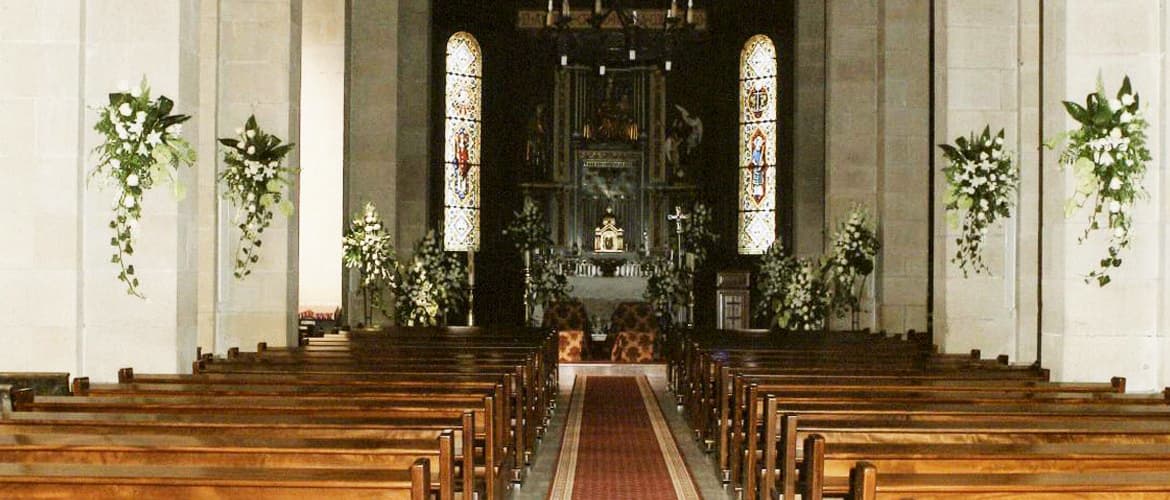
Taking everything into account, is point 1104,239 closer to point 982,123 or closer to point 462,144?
point 982,123

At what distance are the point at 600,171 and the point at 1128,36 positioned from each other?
18.1 metres

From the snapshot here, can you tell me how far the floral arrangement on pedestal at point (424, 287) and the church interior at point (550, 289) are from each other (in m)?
0.05

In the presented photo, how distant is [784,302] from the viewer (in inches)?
720

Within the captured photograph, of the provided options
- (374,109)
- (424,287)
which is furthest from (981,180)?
(374,109)

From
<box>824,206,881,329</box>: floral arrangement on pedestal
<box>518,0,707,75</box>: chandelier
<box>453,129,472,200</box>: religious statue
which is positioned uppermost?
<box>518,0,707,75</box>: chandelier

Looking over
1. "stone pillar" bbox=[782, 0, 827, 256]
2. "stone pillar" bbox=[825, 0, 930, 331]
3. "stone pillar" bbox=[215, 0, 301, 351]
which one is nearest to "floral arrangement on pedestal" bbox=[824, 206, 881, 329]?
"stone pillar" bbox=[825, 0, 930, 331]

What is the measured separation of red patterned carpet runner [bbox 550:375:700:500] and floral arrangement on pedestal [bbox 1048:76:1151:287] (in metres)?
3.27

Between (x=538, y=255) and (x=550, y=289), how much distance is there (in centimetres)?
139

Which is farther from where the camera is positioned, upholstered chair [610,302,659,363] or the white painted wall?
upholstered chair [610,302,659,363]

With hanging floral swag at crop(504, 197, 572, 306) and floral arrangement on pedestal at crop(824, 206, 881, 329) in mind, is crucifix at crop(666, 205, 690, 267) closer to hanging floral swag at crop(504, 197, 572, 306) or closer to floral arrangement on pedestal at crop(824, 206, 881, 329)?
hanging floral swag at crop(504, 197, 572, 306)

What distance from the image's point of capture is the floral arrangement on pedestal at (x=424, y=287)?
1891 cm

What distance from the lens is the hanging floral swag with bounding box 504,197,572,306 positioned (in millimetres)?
24250

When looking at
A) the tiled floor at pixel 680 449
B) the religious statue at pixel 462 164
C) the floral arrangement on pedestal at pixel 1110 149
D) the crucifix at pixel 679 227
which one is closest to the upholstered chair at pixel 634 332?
the tiled floor at pixel 680 449

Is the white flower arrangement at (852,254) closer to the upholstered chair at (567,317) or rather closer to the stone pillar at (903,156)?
the stone pillar at (903,156)
